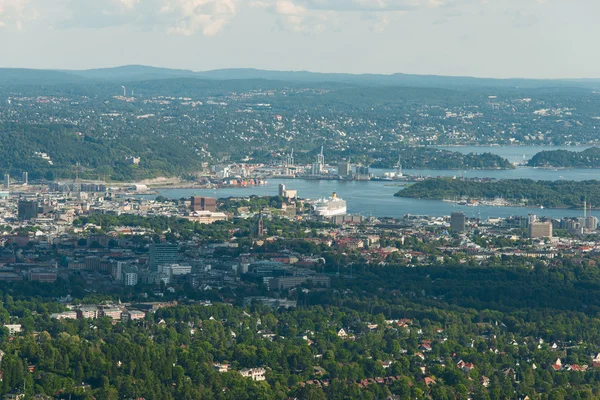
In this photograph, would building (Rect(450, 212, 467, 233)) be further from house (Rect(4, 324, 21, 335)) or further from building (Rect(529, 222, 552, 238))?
house (Rect(4, 324, 21, 335))

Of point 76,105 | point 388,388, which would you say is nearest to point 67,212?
point 388,388

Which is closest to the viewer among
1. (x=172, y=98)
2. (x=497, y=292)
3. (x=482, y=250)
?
(x=497, y=292)

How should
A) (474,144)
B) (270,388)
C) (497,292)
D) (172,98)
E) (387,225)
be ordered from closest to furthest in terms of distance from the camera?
1. (270,388)
2. (497,292)
3. (387,225)
4. (474,144)
5. (172,98)

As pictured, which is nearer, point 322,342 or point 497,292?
point 322,342

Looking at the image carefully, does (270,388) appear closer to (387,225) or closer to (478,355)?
(478,355)

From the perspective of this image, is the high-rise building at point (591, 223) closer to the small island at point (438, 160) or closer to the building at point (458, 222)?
the building at point (458, 222)

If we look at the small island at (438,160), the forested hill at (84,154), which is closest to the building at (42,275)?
the forested hill at (84,154)

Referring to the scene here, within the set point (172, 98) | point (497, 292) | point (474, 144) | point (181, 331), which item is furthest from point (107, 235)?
point (172, 98)
